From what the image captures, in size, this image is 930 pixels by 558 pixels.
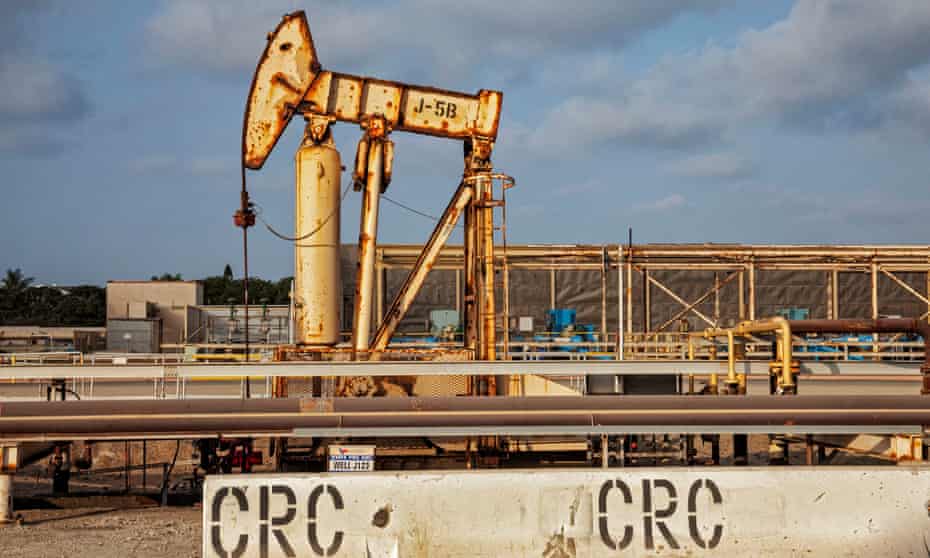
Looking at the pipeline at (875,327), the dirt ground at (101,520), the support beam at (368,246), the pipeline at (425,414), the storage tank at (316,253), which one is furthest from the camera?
the support beam at (368,246)

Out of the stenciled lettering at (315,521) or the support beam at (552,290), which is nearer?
the stenciled lettering at (315,521)

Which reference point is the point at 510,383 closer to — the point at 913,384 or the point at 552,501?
the point at 552,501

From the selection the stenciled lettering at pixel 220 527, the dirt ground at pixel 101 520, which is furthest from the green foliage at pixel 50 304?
the stenciled lettering at pixel 220 527

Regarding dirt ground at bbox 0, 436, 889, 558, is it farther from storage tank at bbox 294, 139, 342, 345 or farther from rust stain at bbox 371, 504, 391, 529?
storage tank at bbox 294, 139, 342, 345

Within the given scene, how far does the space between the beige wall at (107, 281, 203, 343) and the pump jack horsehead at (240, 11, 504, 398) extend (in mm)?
30650

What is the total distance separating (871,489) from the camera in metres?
8.33

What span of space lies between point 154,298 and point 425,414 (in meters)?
36.8

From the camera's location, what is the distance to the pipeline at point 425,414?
1150cm

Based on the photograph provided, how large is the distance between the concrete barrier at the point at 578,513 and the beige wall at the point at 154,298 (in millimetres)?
38204

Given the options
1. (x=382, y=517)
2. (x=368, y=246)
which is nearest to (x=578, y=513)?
(x=382, y=517)

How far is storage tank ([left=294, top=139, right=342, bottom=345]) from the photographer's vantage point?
15.3 metres

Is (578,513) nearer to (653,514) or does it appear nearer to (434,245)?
(653,514)

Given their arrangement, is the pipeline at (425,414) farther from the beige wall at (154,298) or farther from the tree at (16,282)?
the tree at (16,282)

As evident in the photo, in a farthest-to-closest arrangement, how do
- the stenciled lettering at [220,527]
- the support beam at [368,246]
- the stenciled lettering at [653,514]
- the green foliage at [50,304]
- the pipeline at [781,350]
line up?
the green foliage at [50,304] → the support beam at [368,246] → the pipeline at [781,350] → the stenciled lettering at [653,514] → the stenciled lettering at [220,527]
